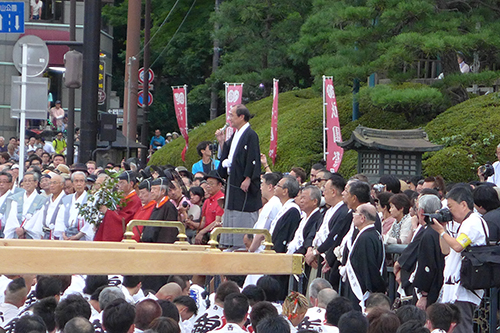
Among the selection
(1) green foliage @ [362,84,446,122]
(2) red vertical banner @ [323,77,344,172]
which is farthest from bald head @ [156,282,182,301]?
(1) green foliage @ [362,84,446,122]

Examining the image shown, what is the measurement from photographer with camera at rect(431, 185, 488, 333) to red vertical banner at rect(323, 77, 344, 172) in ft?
25.4

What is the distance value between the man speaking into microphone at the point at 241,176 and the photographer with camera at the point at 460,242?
2.41m

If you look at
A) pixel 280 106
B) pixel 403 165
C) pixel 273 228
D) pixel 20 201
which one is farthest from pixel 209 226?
pixel 280 106

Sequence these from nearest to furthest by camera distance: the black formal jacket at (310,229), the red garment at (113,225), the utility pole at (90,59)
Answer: the black formal jacket at (310,229), the red garment at (113,225), the utility pole at (90,59)

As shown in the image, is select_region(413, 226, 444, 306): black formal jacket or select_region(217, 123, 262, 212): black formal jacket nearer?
select_region(413, 226, 444, 306): black formal jacket

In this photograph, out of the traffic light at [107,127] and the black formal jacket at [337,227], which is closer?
the black formal jacket at [337,227]

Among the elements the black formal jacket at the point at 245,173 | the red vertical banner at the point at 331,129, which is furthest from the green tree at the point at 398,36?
the black formal jacket at the point at 245,173

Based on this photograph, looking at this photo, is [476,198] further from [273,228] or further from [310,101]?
[310,101]

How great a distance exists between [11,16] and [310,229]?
16.4ft

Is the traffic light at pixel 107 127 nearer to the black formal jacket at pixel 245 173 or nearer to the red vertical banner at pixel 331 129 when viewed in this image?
the red vertical banner at pixel 331 129

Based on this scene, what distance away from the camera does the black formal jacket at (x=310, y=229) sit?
758cm

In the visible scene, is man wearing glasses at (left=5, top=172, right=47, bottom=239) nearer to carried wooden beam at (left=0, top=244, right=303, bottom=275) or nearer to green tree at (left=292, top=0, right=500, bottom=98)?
green tree at (left=292, top=0, right=500, bottom=98)

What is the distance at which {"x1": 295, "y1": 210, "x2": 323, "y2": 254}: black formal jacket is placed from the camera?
7582 mm

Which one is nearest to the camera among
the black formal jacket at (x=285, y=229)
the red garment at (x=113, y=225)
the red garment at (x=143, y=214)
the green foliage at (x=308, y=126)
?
the black formal jacket at (x=285, y=229)
